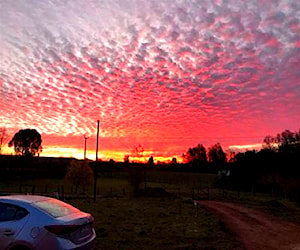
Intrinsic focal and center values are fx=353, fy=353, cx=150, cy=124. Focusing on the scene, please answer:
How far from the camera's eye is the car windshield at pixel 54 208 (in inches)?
268

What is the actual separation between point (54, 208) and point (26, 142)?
116 m

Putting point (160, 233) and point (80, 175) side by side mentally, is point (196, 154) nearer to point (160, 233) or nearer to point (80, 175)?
point (80, 175)

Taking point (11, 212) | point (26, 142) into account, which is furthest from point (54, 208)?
point (26, 142)

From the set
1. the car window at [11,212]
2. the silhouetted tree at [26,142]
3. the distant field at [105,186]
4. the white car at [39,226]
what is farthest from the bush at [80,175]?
the silhouetted tree at [26,142]

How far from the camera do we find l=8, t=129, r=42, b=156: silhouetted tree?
378 feet

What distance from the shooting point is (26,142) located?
117m

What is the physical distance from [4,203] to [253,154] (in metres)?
65.1

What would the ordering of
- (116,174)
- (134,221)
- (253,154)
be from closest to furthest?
(134,221), (253,154), (116,174)

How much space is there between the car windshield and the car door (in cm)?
36

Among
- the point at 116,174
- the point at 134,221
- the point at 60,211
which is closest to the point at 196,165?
the point at 116,174

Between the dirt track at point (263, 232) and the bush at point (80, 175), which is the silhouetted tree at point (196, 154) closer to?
the bush at point (80, 175)

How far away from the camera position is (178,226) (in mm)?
14086

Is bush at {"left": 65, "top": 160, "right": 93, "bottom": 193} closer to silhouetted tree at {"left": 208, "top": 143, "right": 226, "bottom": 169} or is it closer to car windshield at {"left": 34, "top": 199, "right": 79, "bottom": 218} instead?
car windshield at {"left": 34, "top": 199, "right": 79, "bottom": 218}

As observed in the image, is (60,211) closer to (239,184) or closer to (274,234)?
(274,234)
